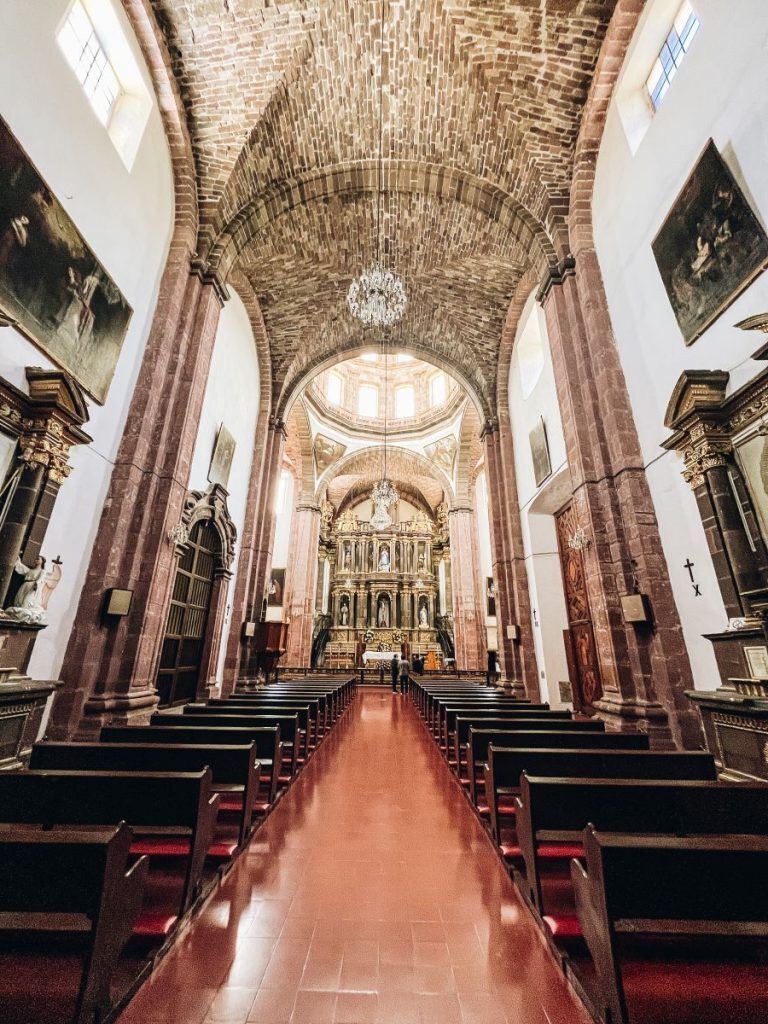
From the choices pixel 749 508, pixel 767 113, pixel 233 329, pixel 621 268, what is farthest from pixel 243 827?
pixel 233 329

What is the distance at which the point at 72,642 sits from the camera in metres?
5.16

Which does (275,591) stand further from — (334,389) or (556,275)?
(334,389)

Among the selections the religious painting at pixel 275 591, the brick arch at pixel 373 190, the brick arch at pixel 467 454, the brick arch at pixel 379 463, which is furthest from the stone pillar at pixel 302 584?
the brick arch at pixel 373 190

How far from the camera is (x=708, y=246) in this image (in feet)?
14.6

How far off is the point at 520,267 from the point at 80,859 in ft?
39.6

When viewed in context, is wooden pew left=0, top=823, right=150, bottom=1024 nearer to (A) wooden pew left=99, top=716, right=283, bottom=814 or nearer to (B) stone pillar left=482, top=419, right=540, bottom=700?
(A) wooden pew left=99, top=716, right=283, bottom=814

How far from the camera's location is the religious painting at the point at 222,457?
878cm

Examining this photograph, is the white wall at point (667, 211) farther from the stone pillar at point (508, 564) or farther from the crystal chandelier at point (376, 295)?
the stone pillar at point (508, 564)

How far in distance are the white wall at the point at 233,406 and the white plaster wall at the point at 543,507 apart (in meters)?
6.86

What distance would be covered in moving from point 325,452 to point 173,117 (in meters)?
13.6

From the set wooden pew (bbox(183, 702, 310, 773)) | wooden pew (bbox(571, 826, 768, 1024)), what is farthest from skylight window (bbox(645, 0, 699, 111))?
wooden pew (bbox(183, 702, 310, 773))

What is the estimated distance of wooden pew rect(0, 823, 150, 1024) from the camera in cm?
134

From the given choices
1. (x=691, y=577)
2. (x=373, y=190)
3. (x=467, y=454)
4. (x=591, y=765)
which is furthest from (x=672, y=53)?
(x=467, y=454)

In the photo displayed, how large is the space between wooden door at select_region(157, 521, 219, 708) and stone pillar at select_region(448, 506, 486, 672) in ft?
40.4
